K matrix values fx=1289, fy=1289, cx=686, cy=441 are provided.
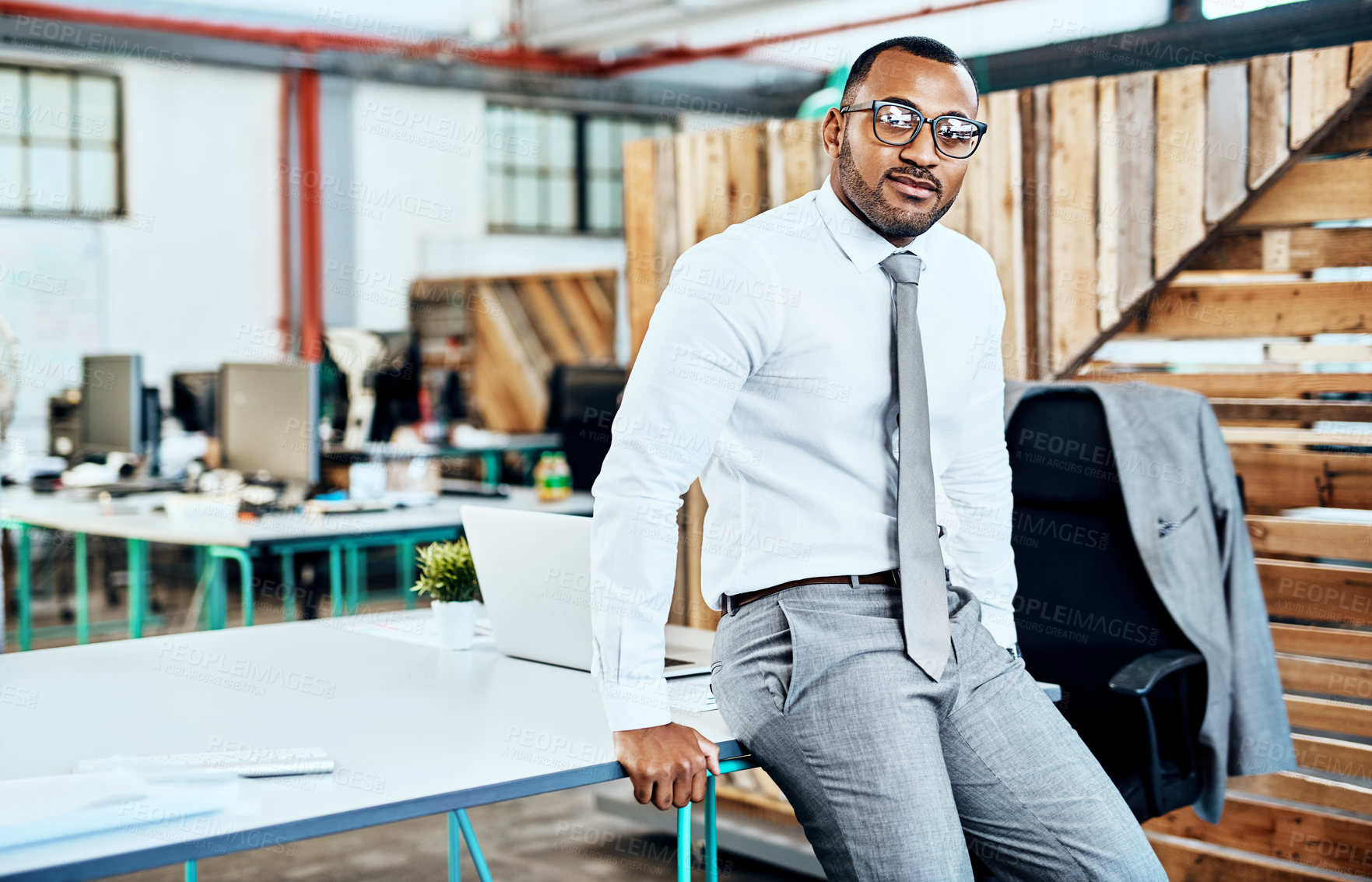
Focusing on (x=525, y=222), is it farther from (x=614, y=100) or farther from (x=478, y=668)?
(x=478, y=668)

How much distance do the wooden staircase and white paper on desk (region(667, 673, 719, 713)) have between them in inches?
66.7

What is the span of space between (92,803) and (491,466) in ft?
22.2

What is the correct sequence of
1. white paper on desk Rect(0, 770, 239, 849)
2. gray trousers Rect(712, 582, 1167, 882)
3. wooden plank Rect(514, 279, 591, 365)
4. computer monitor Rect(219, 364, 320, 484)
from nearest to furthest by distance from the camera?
white paper on desk Rect(0, 770, 239, 849) → gray trousers Rect(712, 582, 1167, 882) → computer monitor Rect(219, 364, 320, 484) → wooden plank Rect(514, 279, 591, 365)

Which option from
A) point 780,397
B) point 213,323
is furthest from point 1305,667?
point 213,323

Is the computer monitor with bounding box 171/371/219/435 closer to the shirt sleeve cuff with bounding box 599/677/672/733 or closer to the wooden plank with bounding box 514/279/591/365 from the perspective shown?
the wooden plank with bounding box 514/279/591/365

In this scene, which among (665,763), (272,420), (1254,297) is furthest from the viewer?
(272,420)

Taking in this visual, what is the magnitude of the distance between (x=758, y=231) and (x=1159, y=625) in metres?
1.32

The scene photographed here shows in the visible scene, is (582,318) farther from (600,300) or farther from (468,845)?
(468,845)

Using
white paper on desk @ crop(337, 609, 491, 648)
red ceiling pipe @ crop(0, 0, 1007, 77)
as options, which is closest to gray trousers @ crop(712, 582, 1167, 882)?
white paper on desk @ crop(337, 609, 491, 648)

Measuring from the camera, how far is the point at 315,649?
92.0 inches

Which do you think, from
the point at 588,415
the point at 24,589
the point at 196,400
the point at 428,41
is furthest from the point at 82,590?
the point at 428,41

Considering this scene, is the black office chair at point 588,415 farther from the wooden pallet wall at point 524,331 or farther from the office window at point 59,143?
the office window at point 59,143

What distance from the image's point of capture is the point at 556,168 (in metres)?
13.0

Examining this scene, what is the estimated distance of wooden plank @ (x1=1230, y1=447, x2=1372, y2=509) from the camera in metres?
2.96
